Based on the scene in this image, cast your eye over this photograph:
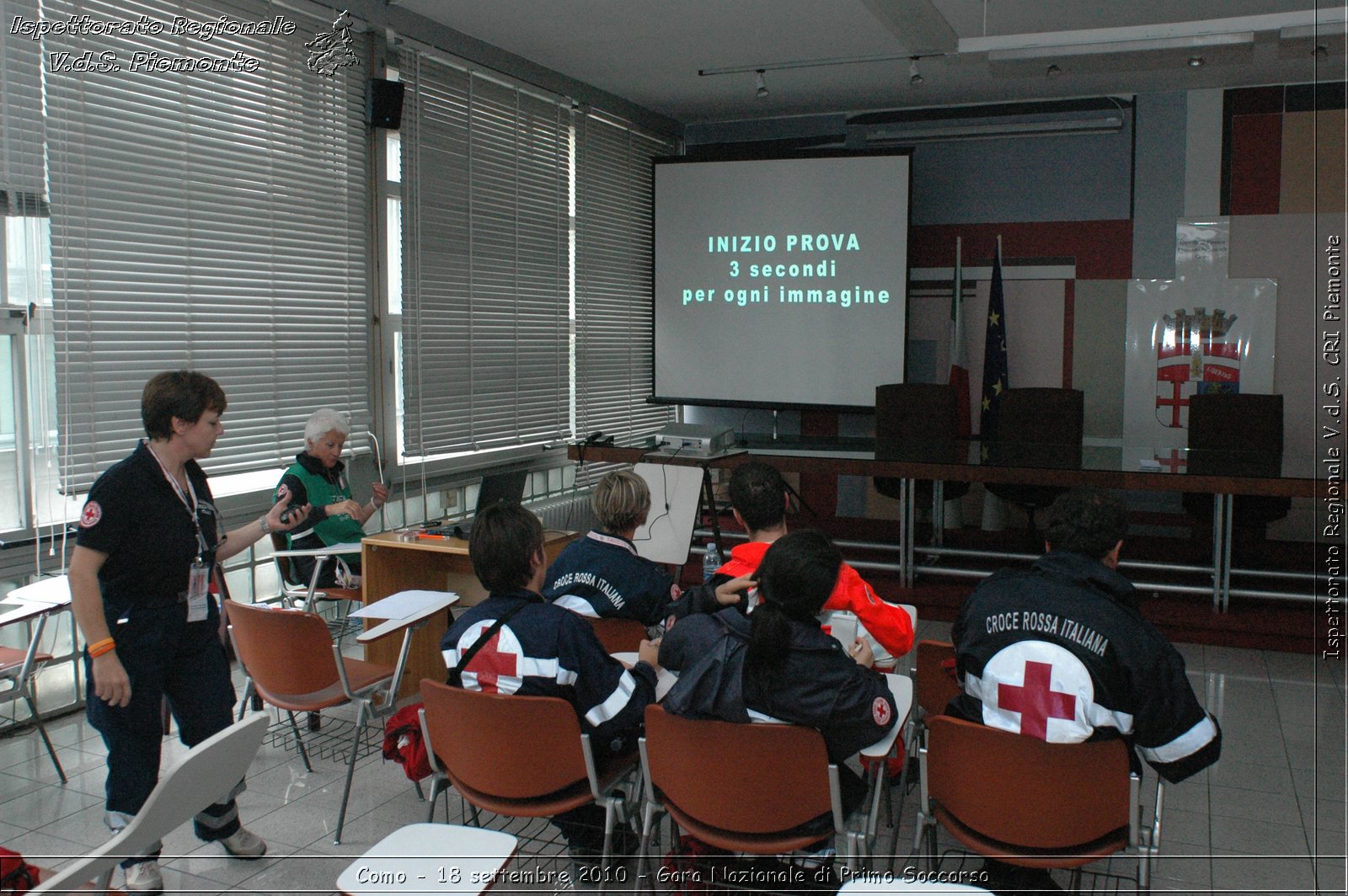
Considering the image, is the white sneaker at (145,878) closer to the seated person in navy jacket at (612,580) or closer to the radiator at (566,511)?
the seated person in navy jacket at (612,580)

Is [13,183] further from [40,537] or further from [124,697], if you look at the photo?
[124,697]

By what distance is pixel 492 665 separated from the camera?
94.2 inches

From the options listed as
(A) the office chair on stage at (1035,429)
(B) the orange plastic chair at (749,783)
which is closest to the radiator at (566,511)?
(A) the office chair on stage at (1035,429)

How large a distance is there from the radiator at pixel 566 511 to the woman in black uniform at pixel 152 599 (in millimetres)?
3593

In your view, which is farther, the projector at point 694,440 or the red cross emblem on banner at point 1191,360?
the red cross emblem on banner at point 1191,360

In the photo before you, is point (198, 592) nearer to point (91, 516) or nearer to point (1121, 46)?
point (91, 516)

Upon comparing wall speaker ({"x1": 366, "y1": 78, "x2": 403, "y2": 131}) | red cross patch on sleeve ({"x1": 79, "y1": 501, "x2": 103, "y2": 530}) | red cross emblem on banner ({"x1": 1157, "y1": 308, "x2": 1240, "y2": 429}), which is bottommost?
red cross patch on sleeve ({"x1": 79, "y1": 501, "x2": 103, "y2": 530})

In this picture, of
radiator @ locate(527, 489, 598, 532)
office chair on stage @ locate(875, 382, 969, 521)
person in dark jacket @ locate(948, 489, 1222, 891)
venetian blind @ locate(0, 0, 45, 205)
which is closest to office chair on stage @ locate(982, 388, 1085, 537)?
office chair on stage @ locate(875, 382, 969, 521)

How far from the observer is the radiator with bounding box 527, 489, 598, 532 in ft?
21.3

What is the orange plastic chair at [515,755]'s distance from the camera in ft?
7.47

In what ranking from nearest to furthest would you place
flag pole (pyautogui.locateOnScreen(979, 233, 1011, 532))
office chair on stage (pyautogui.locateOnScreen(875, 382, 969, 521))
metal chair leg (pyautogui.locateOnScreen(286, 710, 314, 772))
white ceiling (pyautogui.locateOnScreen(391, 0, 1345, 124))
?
1. metal chair leg (pyautogui.locateOnScreen(286, 710, 314, 772))
2. white ceiling (pyautogui.locateOnScreen(391, 0, 1345, 124))
3. office chair on stage (pyautogui.locateOnScreen(875, 382, 969, 521))
4. flag pole (pyautogui.locateOnScreen(979, 233, 1011, 532))

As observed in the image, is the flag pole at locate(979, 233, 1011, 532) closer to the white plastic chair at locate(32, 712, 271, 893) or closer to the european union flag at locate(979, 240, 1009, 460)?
the european union flag at locate(979, 240, 1009, 460)

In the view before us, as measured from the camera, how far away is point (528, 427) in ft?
→ 20.5

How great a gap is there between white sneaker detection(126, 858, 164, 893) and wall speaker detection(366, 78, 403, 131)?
3.46 metres
